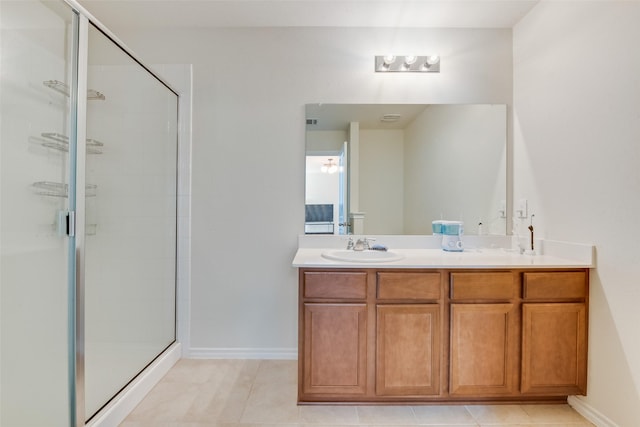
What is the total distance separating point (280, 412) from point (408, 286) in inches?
39.5

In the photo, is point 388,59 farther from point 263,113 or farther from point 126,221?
point 126,221

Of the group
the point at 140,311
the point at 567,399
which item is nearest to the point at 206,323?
the point at 140,311

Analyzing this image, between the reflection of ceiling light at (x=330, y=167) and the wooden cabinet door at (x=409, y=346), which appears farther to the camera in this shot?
the reflection of ceiling light at (x=330, y=167)

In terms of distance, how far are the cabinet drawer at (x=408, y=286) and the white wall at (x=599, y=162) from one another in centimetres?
88

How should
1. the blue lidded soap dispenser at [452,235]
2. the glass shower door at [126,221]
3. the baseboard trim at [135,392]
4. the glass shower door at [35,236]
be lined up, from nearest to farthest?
1. the glass shower door at [35,236]
2. the baseboard trim at [135,392]
3. the glass shower door at [126,221]
4. the blue lidded soap dispenser at [452,235]

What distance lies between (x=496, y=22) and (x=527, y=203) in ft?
4.40

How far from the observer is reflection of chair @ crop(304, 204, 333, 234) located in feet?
7.88

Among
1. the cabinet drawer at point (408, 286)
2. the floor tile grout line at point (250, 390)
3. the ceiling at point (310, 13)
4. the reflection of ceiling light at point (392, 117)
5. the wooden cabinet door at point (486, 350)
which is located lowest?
the floor tile grout line at point (250, 390)

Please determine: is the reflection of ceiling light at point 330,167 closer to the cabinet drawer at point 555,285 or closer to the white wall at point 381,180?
the white wall at point 381,180

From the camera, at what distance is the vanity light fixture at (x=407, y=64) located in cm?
236

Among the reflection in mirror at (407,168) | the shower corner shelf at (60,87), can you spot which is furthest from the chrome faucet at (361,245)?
the shower corner shelf at (60,87)

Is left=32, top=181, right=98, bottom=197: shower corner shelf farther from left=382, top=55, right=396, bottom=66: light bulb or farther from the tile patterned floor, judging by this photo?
left=382, top=55, right=396, bottom=66: light bulb

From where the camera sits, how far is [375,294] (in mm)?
1756

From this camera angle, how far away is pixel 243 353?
2410mm
